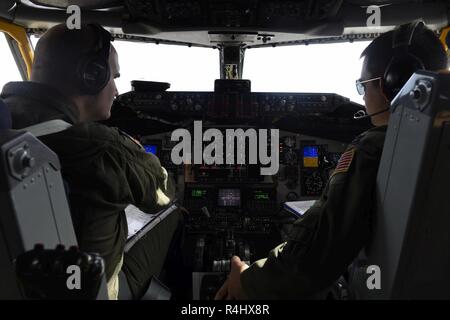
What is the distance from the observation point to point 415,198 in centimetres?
78

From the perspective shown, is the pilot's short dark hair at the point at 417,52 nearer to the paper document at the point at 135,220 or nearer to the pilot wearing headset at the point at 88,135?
the pilot wearing headset at the point at 88,135

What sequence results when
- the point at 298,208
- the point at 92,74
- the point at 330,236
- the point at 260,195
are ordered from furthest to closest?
the point at 260,195
the point at 298,208
the point at 92,74
the point at 330,236

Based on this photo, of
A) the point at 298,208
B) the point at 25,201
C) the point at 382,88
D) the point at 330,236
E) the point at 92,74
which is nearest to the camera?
the point at 25,201

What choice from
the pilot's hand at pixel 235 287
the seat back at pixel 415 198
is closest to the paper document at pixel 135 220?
the pilot's hand at pixel 235 287

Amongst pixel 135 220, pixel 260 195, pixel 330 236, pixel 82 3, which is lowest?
pixel 260 195

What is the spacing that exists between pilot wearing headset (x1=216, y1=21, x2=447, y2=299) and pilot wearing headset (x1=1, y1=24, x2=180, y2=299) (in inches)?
17.7

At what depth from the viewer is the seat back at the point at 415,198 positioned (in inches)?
28.9

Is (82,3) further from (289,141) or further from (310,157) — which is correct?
(310,157)

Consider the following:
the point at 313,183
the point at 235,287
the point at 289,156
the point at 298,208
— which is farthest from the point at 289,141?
the point at 235,287

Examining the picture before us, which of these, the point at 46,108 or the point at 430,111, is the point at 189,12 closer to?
the point at 46,108

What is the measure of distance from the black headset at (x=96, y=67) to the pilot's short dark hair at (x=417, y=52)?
872 mm

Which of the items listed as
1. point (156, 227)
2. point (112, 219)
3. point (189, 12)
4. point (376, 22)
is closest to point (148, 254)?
point (156, 227)

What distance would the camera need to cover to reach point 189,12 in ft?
8.06

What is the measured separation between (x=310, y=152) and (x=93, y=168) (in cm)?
217
